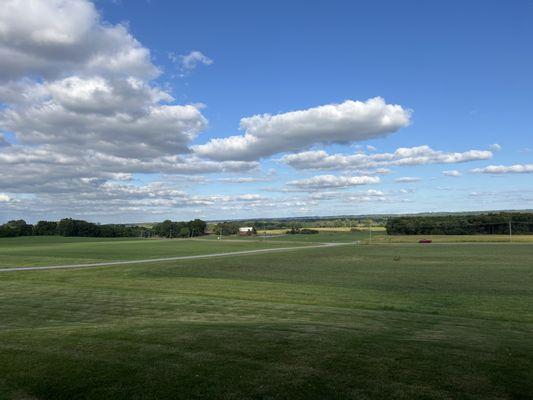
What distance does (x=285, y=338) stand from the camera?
31.9 ft

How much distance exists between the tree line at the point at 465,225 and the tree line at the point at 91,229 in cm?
7759

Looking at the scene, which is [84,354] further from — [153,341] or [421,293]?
[421,293]

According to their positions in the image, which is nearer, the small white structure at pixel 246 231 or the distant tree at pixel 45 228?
the small white structure at pixel 246 231

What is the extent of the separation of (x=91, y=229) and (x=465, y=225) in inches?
5093

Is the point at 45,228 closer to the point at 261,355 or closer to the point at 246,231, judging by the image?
the point at 246,231

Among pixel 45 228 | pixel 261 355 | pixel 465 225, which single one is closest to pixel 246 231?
pixel 465 225

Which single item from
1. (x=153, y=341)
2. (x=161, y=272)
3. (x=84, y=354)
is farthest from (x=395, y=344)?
(x=161, y=272)

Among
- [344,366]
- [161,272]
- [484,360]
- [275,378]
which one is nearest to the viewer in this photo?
[275,378]

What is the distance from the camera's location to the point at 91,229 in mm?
168125

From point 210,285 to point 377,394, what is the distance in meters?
22.6

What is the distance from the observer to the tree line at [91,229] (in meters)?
165

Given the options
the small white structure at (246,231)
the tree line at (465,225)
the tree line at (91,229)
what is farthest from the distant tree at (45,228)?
the tree line at (465,225)

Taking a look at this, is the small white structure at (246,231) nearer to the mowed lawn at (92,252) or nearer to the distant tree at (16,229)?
the mowed lawn at (92,252)

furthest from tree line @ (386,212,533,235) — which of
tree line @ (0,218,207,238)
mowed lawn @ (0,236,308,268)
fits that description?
tree line @ (0,218,207,238)
